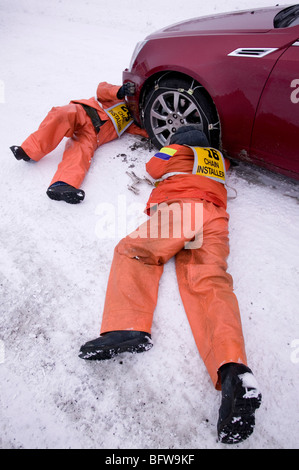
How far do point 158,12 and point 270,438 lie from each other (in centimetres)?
972

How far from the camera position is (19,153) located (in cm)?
267

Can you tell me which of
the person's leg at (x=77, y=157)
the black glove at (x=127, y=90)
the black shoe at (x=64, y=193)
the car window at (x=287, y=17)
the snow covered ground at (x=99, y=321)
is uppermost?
the car window at (x=287, y=17)

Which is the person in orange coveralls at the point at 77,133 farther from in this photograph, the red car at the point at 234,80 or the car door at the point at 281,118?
the car door at the point at 281,118

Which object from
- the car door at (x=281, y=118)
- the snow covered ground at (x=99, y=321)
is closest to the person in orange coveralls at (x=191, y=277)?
the snow covered ground at (x=99, y=321)

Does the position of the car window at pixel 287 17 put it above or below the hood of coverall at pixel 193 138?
above

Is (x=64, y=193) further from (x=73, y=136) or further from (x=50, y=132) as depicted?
(x=73, y=136)

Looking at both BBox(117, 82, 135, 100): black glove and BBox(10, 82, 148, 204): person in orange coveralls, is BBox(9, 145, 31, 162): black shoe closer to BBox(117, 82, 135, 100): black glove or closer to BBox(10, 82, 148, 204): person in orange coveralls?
BBox(10, 82, 148, 204): person in orange coveralls

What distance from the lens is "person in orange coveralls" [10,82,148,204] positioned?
8.30 feet

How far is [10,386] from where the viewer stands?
155 centimetres

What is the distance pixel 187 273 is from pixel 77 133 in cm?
219

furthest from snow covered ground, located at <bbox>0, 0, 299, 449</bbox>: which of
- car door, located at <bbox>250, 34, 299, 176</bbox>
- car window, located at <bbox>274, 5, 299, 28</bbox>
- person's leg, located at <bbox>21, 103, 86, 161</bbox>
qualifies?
car window, located at <bbox>274, 5, 299, 28</bbox>

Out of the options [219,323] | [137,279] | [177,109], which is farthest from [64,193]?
[219,323]

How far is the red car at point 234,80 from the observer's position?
75.9 inches

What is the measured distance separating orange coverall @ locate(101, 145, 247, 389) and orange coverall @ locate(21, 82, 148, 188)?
917 millimetres
